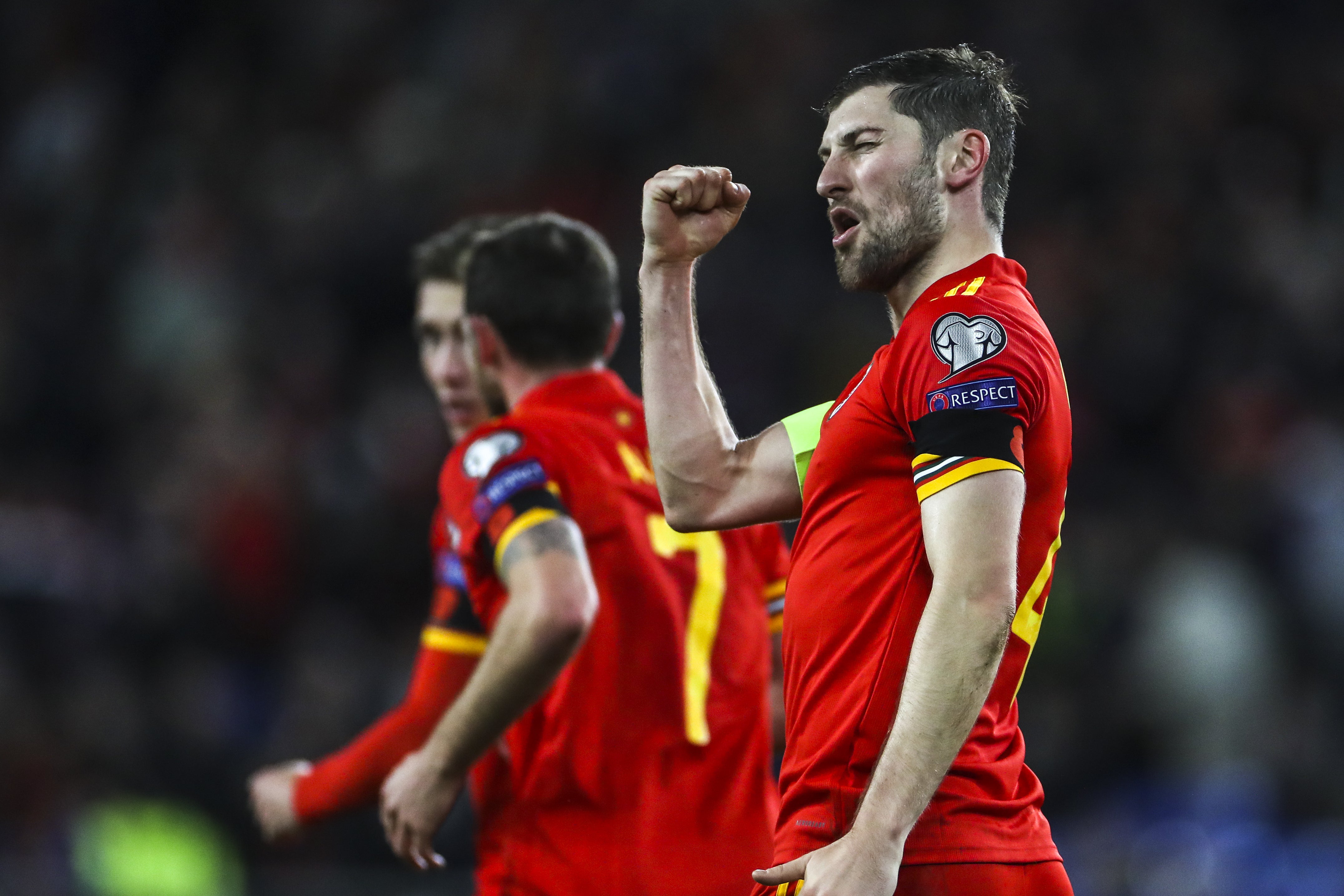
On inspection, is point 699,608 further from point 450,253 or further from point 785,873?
point 450,253

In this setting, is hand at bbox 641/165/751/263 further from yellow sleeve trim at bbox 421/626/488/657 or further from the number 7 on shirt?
yellow sleeve trim at bbox 421/626/488/657

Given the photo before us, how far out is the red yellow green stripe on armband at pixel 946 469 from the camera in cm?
256

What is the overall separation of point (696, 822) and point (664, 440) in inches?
46.2

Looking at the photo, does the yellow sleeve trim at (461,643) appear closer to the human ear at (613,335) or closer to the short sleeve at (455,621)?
the short sleeve at (455,621)

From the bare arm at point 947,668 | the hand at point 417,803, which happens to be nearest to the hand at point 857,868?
the bare arm at point 947,668

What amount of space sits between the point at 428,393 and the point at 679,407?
25.4ft

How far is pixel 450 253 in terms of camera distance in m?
5.37

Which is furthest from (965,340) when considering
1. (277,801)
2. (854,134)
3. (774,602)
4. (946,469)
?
(277,801)

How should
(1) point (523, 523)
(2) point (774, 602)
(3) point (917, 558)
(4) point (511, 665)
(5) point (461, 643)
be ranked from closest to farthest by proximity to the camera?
(3) point (917, 558) < (4) point (511, 665) < (1) point (523, 523) < (2) point (774, 602) < (5) point (461, 643)

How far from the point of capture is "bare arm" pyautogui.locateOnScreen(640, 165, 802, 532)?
3281 millimetres

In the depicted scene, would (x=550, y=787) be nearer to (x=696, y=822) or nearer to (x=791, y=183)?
(x=696, y=822)

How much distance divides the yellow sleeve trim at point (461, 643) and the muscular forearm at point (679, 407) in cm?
130

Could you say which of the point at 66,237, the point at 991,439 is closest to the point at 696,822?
the point at 991,439

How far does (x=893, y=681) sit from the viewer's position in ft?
8.92
